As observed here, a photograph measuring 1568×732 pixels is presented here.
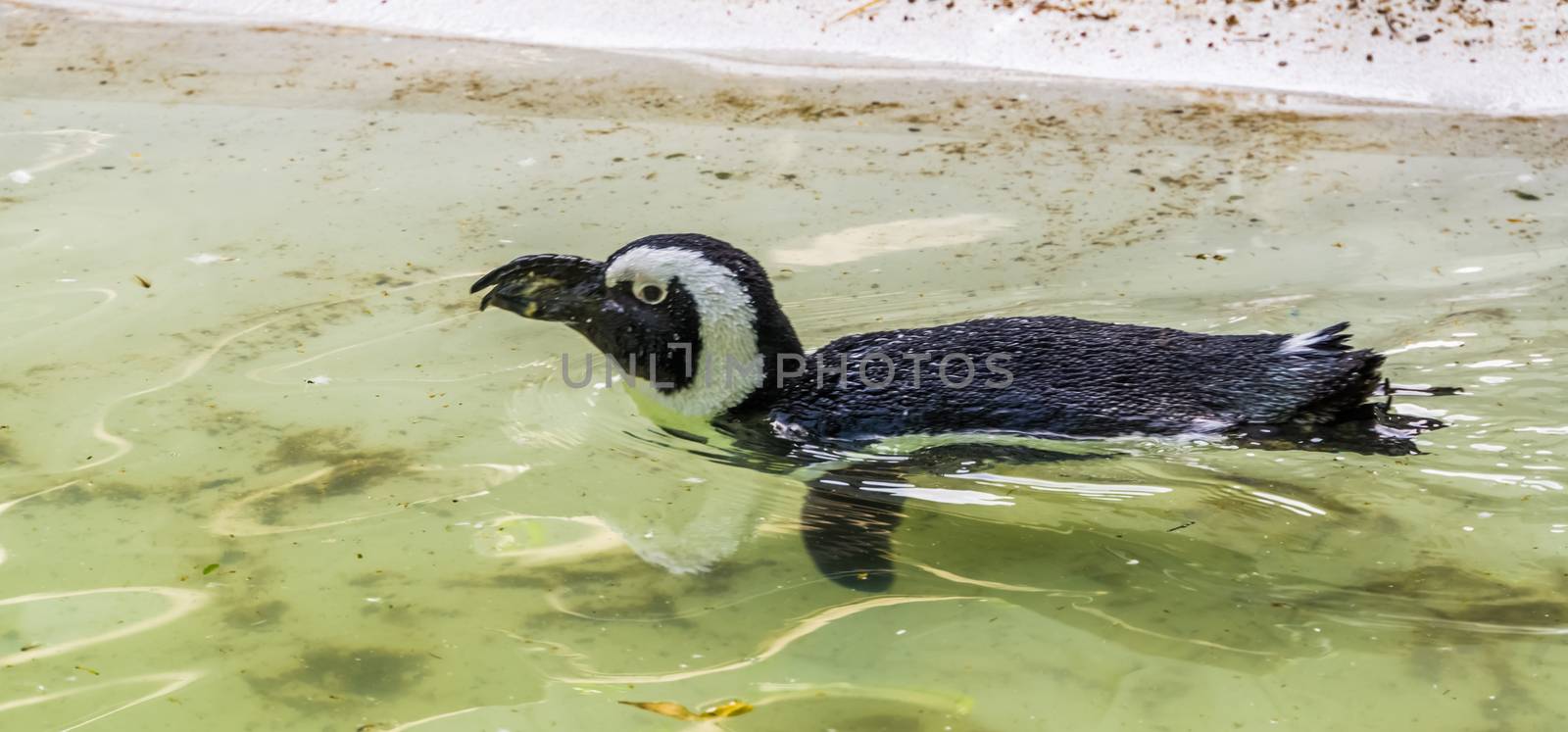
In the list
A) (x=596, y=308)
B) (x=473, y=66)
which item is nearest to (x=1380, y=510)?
(x=596, y=308)

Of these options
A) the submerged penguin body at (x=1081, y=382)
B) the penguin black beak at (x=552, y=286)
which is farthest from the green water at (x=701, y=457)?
the penguin black beak at (x=552, y=286)

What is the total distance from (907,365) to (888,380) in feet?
0.17

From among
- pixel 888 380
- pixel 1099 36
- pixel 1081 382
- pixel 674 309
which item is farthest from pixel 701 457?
pixel 1099 36

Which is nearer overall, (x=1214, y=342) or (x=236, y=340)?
(x=1214, y=342)

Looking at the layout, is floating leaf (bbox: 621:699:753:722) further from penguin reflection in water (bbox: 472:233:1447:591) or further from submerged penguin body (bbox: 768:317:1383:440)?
submerged penguin body (bbox: 768:317:1383:440)

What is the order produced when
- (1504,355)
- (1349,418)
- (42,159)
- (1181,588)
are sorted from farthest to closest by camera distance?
1. (42,159)
2. (1504,355)
3. (1349,418)
4. (1181,588)

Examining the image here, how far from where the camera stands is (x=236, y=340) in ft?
11.4

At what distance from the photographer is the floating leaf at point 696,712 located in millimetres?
2199

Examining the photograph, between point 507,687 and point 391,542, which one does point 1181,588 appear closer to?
point 507,687

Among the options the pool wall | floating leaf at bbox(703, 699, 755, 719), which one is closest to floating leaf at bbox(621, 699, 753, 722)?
floating leaf at bbox(703, 699, 755, 719)

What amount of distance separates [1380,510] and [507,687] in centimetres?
176

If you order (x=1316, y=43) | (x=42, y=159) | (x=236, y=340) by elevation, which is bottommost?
(x=236, y=340)

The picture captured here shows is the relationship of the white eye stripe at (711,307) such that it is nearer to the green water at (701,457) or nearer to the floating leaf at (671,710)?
the green water at (701,457)

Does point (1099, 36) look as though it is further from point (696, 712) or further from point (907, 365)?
point (696, 712)
